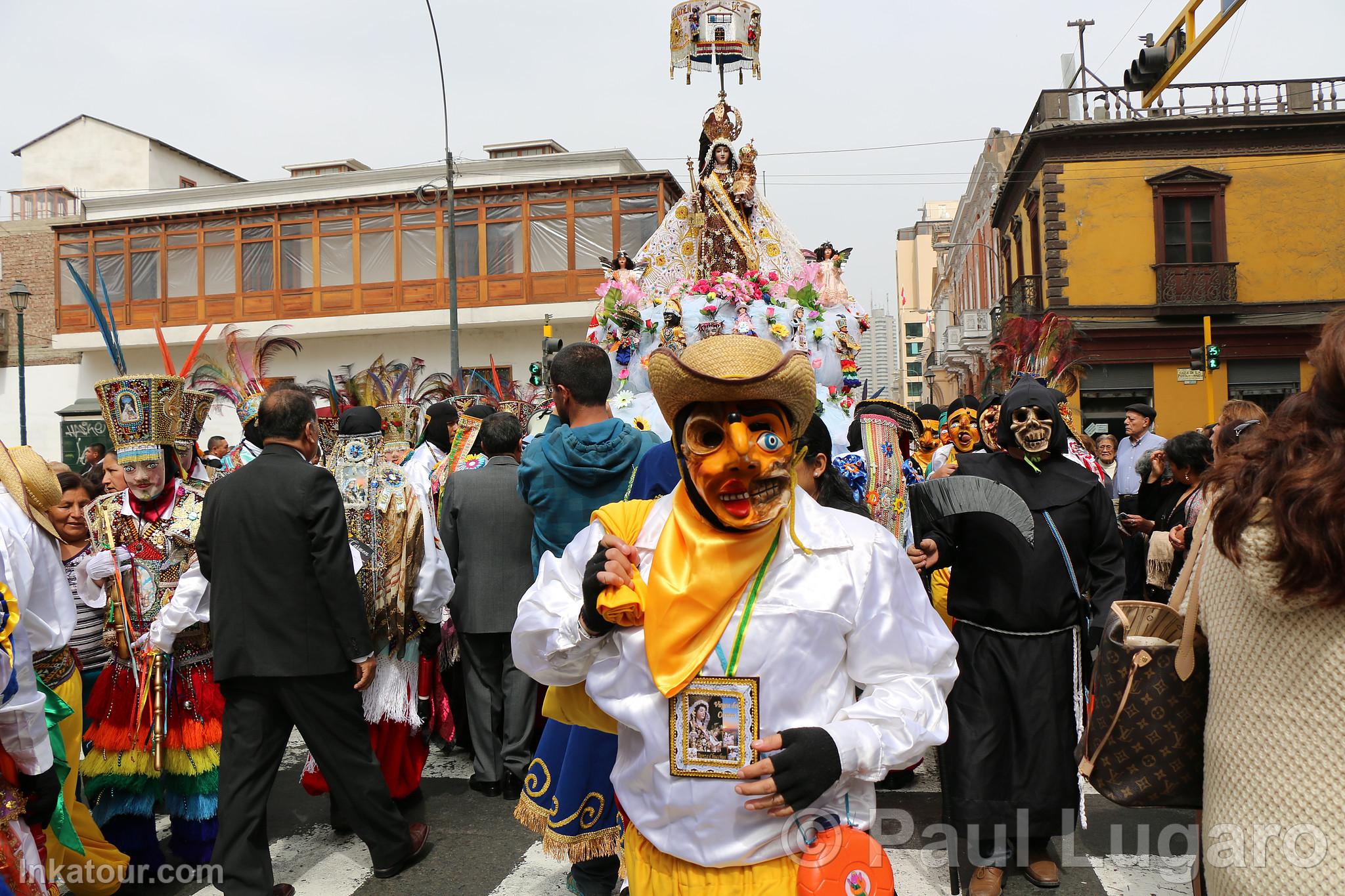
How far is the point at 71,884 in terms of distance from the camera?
4270 millimetres

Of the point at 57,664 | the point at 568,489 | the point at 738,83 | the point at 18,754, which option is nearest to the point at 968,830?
the point at 568,489

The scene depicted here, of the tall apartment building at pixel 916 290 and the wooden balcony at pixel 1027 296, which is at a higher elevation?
the tall apartment building at pixel 916 290

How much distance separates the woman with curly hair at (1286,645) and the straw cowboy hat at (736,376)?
0.88m

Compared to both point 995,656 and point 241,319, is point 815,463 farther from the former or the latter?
point 241,319

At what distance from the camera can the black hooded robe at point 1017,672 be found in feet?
14.2

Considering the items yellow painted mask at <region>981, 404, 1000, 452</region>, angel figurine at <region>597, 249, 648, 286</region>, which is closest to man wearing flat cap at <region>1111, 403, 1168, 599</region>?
yellow painted mask at <region>981, 404, 1000, 452</region>

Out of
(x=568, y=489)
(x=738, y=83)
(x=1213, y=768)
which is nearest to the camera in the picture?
(x=1213, y=768)

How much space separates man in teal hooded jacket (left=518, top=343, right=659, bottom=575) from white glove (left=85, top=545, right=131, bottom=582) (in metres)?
1.83

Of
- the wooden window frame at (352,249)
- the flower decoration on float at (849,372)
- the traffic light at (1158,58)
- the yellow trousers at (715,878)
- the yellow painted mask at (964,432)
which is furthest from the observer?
the wooden window frame at (352,249)

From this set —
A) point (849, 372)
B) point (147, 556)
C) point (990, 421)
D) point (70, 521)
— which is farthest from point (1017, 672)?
point (70, 521)

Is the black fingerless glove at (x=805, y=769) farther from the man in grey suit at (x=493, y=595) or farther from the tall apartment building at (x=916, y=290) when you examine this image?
the tall apartment building at (x=916, y=290)

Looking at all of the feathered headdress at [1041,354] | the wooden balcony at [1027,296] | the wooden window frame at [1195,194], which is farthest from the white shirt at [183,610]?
the wooden window frame at [1195,194]

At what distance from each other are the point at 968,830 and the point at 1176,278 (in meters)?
24.9

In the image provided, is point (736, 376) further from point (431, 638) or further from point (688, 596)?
point (431, 638)
